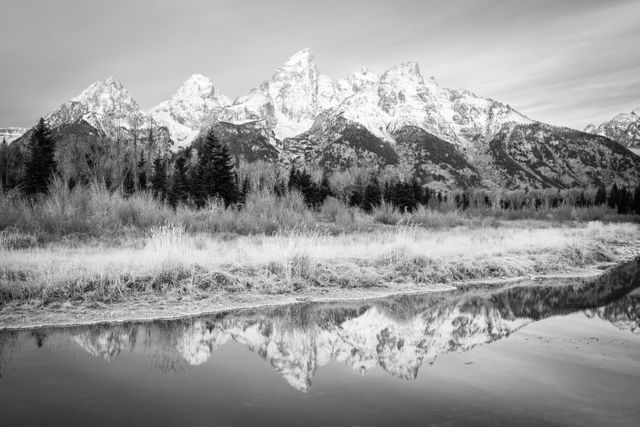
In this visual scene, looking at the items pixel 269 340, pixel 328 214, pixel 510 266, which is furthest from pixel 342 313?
pixel 328 214

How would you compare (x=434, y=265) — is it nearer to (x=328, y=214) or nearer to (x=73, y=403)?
(x=73, y=403)

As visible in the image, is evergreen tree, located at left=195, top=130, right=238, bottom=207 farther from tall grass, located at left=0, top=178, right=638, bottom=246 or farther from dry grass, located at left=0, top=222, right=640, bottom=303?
dry grass, located at left=0, top=222, right=640, bottom=303

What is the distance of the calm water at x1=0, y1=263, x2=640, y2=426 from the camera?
5449 mm

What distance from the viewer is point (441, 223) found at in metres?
39.3

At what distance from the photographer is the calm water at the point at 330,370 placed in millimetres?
5449

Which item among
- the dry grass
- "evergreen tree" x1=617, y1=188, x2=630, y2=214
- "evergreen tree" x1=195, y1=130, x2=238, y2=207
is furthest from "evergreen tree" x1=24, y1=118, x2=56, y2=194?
"evergreen tree" x1=617, y1=188, x2=630, y2=214

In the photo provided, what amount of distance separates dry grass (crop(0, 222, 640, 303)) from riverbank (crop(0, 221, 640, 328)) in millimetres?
26

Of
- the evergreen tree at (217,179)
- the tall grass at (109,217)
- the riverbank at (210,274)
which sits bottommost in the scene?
the riverbank at (210,274)

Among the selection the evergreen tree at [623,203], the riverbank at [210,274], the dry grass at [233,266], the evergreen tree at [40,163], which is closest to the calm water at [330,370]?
the riverbank at [210,274]

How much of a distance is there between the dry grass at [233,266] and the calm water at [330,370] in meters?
2.02

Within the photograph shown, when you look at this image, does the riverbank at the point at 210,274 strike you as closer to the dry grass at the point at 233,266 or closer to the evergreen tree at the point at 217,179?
the dry grass at the point at 233,266

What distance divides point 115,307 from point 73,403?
4927mm

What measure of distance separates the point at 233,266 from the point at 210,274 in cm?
96

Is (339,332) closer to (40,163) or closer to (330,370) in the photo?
(330,370)
